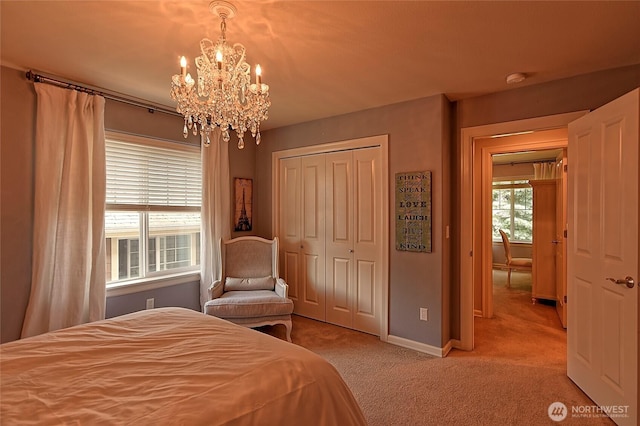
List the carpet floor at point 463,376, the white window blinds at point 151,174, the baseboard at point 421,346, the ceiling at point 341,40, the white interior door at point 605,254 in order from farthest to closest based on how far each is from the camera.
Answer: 1. the white window blinds at point 151,174
2. the baseboard at point 421,346
3. the carpet floor at point 463,376
4. the white interior door at point 605,254
5. the ceiling at point 341,40

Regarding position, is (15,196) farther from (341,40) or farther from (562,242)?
(562,242)

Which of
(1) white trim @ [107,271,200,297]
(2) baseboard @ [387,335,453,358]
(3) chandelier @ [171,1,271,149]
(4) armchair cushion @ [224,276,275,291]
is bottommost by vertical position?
(2) baseboard @ [387,335,453,358]

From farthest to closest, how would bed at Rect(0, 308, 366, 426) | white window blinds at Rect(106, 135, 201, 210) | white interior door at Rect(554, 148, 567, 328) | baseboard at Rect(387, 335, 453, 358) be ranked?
white interior door at Rect(554, 148, 567, 328) < white window blinds at Rect(106, 135, 201, 210) < baseboard at Rect(387, 335, 453, 358) < bed at Rect(0, 308, 366, 426)

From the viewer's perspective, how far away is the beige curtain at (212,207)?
368 centimetres

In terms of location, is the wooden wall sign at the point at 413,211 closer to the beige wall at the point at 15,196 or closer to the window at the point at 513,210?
the beige wall at the point at 15,196

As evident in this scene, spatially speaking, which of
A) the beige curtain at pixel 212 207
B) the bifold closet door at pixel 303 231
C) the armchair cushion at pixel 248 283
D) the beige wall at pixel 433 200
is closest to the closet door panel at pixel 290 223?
the bifold closet door at pixel 303 231

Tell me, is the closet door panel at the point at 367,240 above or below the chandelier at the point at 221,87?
below

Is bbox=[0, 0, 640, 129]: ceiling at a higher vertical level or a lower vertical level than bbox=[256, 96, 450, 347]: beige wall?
higher

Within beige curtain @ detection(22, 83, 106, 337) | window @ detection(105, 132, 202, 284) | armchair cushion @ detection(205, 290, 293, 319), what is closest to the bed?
beige curtain @ detection(22, 83, 106, 337)

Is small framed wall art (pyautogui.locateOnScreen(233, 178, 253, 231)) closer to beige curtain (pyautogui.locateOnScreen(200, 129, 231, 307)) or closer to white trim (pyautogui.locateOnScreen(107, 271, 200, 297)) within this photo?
beige curtain (pyautogui.locateOnScreen(200, 129, 231, 307))

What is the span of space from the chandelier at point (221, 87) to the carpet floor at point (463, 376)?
2.12m

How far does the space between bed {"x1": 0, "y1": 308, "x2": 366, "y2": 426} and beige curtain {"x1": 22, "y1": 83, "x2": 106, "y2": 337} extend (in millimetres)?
1203

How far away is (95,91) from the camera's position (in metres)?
2.80

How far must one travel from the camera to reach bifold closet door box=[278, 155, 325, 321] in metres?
3.90
